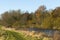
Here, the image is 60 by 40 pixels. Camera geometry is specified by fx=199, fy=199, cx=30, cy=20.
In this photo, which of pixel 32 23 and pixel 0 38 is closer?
pixel 0 38

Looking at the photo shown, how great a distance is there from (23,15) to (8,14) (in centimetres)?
600

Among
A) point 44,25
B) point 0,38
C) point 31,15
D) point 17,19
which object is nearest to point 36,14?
point 31,15

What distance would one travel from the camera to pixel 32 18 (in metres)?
75.9

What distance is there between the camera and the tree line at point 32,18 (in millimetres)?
65625

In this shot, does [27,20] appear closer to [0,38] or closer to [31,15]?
[31,15]

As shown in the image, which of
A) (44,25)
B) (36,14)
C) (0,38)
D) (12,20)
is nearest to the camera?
(0,38)

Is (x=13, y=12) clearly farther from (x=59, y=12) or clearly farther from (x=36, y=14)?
(x=59, y=12)

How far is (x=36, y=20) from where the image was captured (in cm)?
7312

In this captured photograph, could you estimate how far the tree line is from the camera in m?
65.6

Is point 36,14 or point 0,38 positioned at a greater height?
point 36,14

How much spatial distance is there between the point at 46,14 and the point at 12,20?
1250 cm

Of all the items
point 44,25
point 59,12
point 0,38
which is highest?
point 59,12

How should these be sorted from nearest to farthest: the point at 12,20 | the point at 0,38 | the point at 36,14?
the point at 0,38 < the point at 12,20 < the point at 36,14

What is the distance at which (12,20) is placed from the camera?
232 ft
